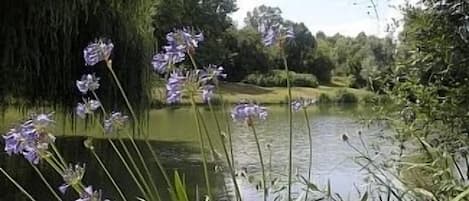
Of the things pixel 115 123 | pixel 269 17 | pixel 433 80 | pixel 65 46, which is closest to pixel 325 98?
pixel 65 46

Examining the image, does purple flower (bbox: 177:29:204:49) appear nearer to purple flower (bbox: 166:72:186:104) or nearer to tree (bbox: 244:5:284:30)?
purple flower (bbox: 166:72:186:104)

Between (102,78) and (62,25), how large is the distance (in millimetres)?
995

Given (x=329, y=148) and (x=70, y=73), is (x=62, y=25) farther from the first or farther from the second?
(x=329, y=148)

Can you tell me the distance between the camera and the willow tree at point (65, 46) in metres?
5.96


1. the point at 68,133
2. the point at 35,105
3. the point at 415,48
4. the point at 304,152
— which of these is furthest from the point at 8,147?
the point at 68,133

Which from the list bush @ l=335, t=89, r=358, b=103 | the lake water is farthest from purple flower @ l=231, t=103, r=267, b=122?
bush @ l=335, t=89, r=358, b=103

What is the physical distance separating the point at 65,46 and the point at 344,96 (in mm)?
14657

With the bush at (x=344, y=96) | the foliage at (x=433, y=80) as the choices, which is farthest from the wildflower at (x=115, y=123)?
the bush at (x=344, y=96)

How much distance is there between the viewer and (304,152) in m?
8.29

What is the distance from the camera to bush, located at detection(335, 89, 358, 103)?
19116mm

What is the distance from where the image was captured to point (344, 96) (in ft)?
66.5

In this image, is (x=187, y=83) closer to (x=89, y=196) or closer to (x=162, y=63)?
(x=162, y=63)

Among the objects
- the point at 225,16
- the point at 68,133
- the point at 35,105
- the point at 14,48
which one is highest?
the point at 225,16

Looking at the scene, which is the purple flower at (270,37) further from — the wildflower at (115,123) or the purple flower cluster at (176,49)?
the wildflower at (115,123)
